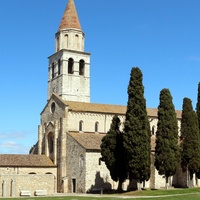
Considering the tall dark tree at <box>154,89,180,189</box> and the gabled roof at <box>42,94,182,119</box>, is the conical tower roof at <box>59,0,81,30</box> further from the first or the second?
the tall dark tree at <box>154,89,180,189</box>

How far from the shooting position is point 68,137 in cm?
5638

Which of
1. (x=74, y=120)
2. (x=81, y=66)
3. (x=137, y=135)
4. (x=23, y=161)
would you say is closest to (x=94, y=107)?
(x=74, y=120)

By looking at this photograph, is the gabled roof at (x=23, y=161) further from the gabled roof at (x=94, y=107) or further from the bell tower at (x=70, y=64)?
the bell tower at (x=70, y=64)

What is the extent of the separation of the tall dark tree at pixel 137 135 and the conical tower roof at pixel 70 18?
72.4ft

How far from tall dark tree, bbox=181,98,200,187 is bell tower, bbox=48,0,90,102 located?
18.4 meters

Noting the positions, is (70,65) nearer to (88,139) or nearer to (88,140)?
(88,139)

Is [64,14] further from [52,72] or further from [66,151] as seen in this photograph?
[66,151]

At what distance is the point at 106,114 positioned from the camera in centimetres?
6100

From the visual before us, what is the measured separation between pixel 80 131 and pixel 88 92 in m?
9.40

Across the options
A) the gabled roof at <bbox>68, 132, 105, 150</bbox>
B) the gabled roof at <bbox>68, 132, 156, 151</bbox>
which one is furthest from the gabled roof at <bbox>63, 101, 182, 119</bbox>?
the gabled roof at <bbox>68, 132, 105, 150</bbox>

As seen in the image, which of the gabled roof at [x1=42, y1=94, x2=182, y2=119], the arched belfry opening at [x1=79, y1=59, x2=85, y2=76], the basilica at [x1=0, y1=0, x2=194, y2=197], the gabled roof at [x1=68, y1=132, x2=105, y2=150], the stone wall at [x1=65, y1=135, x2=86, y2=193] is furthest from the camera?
the arched belfry opening at [x1=79, y1=59, x2=85, y2=76]

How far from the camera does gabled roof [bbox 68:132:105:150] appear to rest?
5291 cm

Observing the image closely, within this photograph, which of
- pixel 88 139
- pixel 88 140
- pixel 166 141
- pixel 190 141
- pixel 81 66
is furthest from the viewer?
pixel 81 66

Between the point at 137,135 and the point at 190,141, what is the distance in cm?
878
